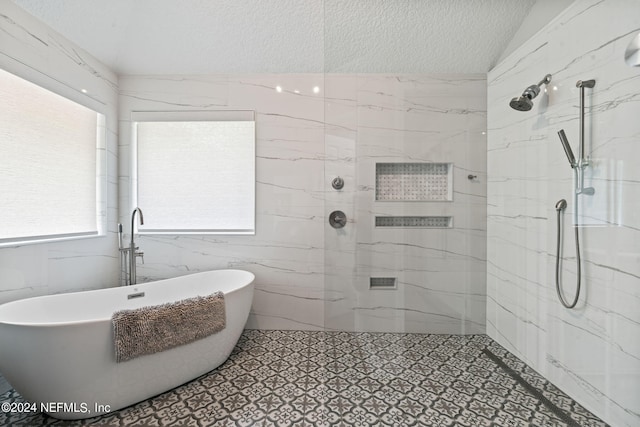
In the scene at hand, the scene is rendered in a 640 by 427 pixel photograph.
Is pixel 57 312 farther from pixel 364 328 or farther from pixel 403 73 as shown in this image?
pixel 403 73

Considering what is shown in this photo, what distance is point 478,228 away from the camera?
57.8 inches

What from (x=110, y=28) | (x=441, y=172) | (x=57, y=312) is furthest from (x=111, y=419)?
(x=110, y=28)

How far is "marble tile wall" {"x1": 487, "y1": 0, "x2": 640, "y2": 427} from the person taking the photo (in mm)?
1336

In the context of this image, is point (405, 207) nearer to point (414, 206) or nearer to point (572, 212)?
point (414, 206)

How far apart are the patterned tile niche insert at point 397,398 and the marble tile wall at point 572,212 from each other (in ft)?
0.50

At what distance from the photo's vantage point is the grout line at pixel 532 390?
146cm

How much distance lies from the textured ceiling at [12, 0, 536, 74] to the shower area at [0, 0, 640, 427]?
0.07 ft

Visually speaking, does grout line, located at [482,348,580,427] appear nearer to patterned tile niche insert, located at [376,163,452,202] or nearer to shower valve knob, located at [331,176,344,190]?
patterned tile niche insert, located at [376,163,452,202]

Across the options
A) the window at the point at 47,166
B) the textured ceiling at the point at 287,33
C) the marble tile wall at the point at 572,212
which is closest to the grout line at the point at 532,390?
the marble tile wall at the point at 572,212

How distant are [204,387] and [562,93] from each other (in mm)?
2711

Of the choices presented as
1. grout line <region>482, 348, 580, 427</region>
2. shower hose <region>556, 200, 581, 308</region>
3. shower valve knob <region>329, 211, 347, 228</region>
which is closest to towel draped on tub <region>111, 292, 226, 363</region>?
shower valve knob <region>329, 211, 347, 228</region>

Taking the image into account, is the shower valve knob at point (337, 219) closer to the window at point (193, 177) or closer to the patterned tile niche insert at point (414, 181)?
the patterned tile niche insert at point (414, 181)

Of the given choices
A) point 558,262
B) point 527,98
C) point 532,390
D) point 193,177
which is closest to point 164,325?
point 193,177

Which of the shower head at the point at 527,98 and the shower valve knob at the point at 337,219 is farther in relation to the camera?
the shower valve knob at the point at 337,219
